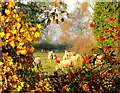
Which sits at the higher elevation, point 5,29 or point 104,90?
point 5,29

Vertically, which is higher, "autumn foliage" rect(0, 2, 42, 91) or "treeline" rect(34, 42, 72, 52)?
"autumn foliage" rect(0, 2, 42, 91)

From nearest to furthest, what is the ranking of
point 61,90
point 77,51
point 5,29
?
point 5,29, point 61,90, point 77,51

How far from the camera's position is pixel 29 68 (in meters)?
2.87

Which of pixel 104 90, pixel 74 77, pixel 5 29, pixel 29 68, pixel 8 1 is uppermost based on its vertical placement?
pixel 8 1

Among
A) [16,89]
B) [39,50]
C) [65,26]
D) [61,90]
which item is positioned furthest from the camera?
[65,26]

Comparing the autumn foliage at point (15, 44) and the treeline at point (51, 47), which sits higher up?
the autumn foliage at point (15, 44)

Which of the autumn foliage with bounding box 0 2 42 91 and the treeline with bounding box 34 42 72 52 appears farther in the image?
the treeline with bounding box 34 42 72 52

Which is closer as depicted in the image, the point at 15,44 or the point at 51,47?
the point at 15,44

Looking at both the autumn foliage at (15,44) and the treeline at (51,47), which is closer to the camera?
the autumn foliage at (15,44)

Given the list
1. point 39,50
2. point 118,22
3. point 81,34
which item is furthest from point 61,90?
point 81,34

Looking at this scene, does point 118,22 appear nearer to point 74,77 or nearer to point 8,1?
point 74,77

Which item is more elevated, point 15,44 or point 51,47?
point 15,44

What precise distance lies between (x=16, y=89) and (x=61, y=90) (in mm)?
851

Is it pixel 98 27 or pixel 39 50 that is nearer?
pixel 98 27
